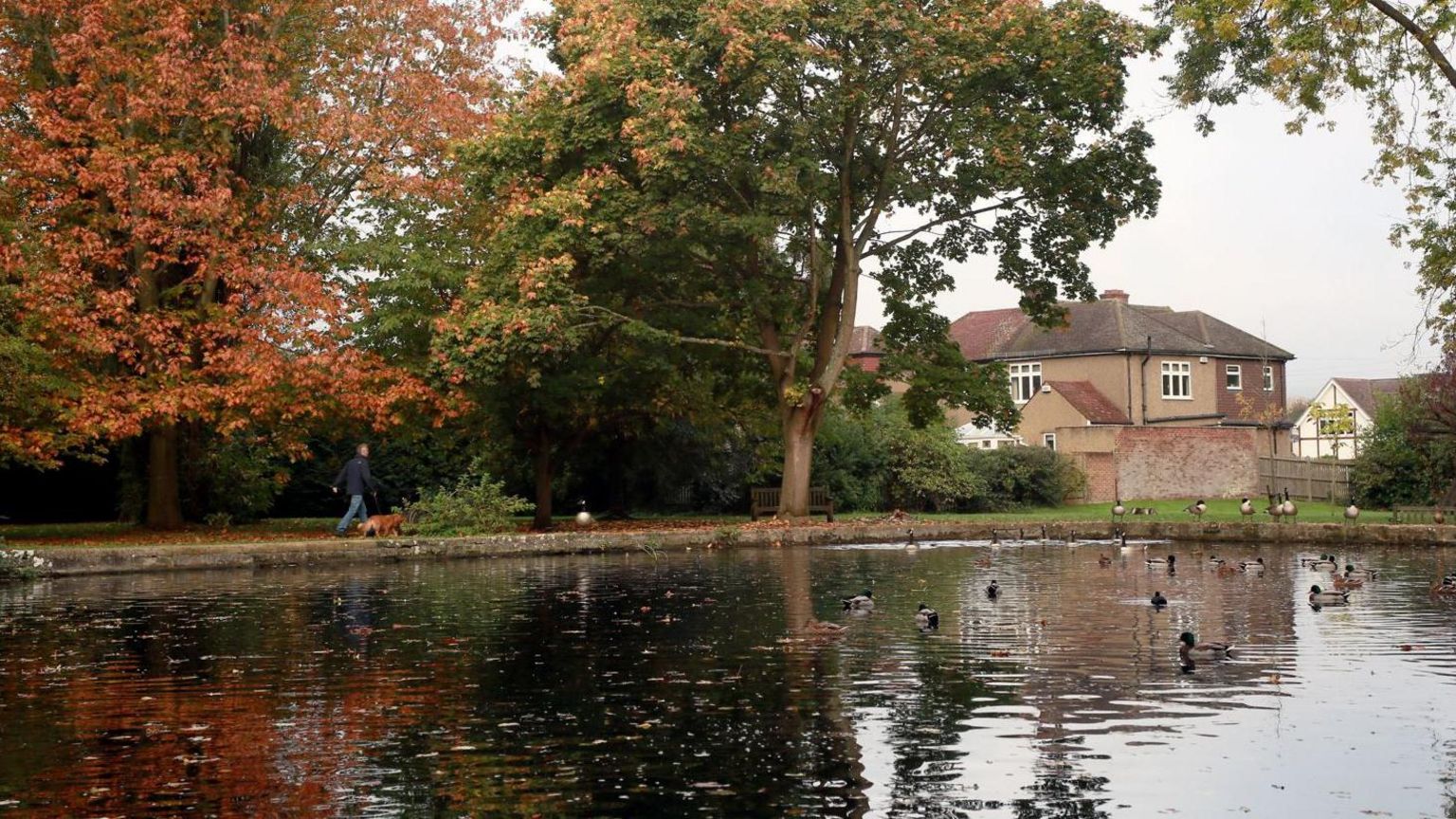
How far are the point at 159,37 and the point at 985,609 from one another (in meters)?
26.5

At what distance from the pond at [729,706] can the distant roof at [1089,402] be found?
154 feet

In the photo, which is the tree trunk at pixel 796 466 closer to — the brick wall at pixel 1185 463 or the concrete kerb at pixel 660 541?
the concrete kerb at pixel 660 541

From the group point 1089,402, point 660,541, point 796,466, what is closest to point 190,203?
point 660,541

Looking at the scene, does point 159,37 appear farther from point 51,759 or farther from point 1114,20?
point 51,759

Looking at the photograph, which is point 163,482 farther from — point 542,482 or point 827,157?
point 827,157

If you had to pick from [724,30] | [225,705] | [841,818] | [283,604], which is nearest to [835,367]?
[724,30]

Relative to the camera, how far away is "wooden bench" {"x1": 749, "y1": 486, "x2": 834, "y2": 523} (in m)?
40.6

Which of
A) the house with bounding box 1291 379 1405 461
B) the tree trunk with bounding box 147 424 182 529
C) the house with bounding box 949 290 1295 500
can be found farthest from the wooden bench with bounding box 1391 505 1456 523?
the house with bounding box 1291 379 1405 461

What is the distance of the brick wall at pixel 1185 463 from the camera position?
55.9 meters

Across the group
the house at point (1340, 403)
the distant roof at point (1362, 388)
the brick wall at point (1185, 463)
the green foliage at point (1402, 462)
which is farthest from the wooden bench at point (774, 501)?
the distant roof at point (1362, 388)

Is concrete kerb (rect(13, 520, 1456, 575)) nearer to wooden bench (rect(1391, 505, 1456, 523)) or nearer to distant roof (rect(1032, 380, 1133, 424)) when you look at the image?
wooden bench (rect(1391, 505, 1456, 523))

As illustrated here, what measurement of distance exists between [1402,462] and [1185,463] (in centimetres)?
1458

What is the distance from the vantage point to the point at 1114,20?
120ft

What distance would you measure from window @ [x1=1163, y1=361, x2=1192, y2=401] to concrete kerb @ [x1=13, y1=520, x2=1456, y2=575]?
36567 mm
